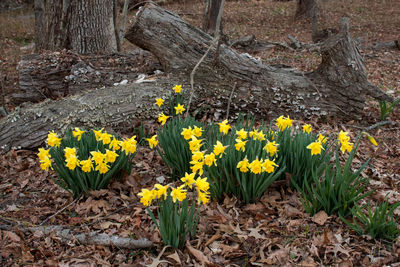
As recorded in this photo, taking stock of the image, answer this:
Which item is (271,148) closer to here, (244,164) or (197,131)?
(244,164)

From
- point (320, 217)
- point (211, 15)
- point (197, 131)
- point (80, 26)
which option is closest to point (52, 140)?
point (197, 131)

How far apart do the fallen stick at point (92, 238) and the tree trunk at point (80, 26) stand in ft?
10.8

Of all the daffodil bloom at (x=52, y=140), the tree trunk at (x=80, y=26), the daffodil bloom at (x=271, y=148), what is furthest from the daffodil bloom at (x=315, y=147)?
the tree trunk at (x=80, y=26)

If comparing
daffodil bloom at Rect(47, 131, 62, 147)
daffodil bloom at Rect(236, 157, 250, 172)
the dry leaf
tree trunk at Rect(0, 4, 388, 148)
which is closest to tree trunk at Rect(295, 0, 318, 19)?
tree trunk at Rect(0, 4, 388, 148)

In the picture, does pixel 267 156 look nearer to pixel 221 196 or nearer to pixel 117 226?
pixel 221 196

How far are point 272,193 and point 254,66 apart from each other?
2.08 meters

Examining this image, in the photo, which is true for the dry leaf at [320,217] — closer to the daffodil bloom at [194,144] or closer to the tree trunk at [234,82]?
the daffodil bloom at [194,144]

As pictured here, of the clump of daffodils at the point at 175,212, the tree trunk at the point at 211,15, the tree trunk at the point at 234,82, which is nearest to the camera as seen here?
the clump of daffodils at the point at 175,212

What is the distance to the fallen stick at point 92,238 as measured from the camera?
2418mm

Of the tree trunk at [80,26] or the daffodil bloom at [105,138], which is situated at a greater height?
the tree trunk at [80,26]

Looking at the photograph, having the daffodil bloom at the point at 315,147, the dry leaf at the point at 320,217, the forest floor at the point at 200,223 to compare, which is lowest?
the forest floor at the point at 200,223

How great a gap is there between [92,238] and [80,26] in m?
3.90

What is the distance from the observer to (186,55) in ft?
14.9

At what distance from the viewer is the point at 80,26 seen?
546 centimetres
